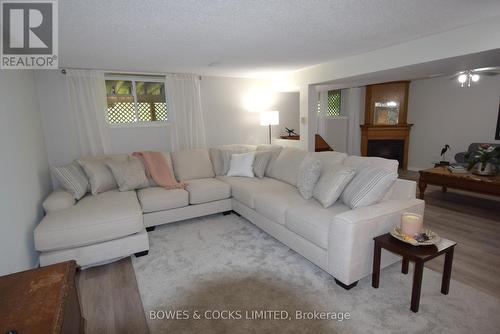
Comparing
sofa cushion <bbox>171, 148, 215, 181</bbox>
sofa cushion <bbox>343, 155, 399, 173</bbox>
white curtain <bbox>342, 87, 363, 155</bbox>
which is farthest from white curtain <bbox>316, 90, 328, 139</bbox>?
A: sofa cushion <bbox>343, 155, 399, 173</bbox>

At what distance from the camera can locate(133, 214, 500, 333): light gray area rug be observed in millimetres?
1705

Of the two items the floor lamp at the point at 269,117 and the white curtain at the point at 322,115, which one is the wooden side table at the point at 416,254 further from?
the white curtain at the point at 322,115

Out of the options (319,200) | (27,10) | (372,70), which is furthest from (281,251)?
(27,10)

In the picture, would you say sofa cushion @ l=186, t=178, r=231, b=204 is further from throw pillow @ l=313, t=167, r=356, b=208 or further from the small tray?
the small tray

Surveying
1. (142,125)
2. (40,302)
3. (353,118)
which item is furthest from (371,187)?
(353,118)

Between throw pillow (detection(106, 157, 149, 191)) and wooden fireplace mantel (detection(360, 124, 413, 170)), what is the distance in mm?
5507

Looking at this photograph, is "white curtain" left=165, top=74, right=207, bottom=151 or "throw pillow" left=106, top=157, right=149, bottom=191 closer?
"throw pillow" left=106, top=157, right=149, bottom=191

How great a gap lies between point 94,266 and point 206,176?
197 cm

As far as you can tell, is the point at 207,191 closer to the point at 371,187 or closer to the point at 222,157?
the point at 222,157

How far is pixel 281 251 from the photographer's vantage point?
269 cm

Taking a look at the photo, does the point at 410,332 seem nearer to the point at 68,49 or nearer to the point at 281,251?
the point at 281,251

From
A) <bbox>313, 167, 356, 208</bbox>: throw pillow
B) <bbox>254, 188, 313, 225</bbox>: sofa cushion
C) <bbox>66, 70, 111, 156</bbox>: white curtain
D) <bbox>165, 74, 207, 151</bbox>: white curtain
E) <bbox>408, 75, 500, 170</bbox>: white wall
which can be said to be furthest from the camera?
<bbox>408, 75, 500, 170</bbox>: white wall

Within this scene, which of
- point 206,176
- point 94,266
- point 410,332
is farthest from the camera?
point 206,176

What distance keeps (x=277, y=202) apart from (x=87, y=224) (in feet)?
5.97
